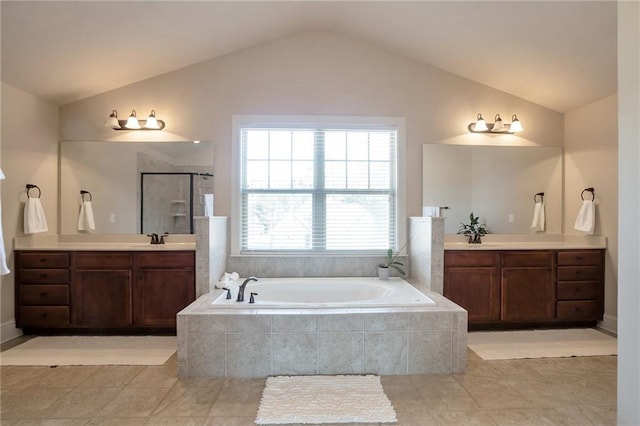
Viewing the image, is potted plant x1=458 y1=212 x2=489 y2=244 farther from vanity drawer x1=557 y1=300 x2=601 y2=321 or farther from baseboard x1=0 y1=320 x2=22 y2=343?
baseboard x1=0 y1=320 x2=22 y2=343

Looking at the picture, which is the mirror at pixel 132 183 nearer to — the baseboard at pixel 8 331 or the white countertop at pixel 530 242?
the baseboard at pixel 8 331

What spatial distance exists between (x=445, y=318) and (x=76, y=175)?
3856 millimetres

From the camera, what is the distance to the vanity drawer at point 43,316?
10.7ft

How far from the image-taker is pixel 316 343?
248 cm

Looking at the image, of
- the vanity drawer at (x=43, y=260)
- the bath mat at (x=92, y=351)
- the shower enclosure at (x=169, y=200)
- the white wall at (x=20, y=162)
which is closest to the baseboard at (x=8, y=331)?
the white wall at (x=20, y=162)

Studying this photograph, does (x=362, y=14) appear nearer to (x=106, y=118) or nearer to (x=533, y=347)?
(x=106, y=118)

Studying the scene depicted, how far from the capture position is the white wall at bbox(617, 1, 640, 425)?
1.62 metres

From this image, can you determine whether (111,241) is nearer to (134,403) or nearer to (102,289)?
(102,289)

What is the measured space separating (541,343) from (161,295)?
11.4ft

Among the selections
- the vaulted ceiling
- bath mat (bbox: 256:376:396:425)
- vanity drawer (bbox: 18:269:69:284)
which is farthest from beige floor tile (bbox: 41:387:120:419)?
the vaulted ceiling

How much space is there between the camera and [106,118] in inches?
147

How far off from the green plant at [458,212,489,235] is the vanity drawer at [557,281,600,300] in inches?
35.8

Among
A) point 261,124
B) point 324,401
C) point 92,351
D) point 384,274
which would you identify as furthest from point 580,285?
point 92,351

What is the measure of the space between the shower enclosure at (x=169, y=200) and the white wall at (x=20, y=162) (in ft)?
2.96
